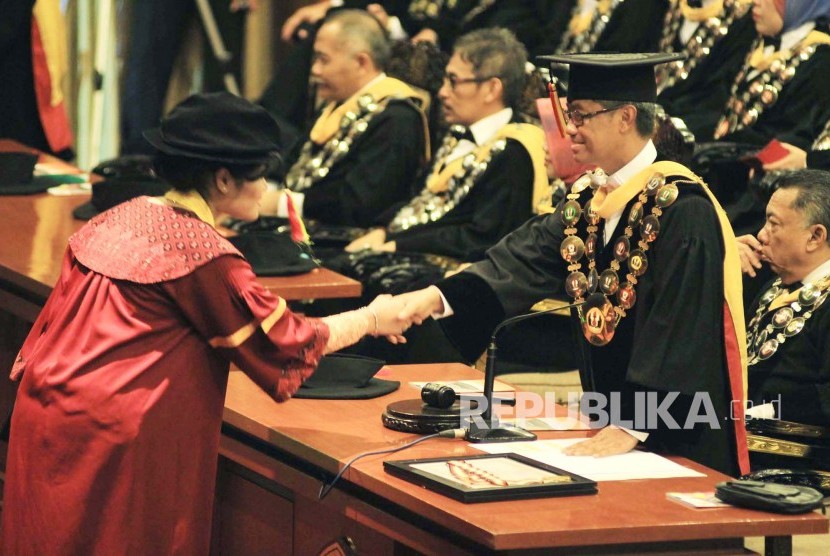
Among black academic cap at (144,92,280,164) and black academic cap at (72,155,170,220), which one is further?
black academic cap at (72,155,170,220)

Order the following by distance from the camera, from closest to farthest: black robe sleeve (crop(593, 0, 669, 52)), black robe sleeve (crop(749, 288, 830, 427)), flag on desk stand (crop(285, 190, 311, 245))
A: black robe sleeve (crop(749, 288, 830, 427))
flag on desk stand (crop(285, 190, 311, 245))
black robe sleeve (crop(593, 0, 669, 52))

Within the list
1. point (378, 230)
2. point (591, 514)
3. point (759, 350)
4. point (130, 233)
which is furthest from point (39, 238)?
point (591, 514)

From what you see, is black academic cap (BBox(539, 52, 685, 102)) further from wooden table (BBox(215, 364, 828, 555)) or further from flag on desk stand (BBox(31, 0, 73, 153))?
flag on desk stand (BBox(31, 0, 73, 153))

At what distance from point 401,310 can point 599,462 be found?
0.72 m

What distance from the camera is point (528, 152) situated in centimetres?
655

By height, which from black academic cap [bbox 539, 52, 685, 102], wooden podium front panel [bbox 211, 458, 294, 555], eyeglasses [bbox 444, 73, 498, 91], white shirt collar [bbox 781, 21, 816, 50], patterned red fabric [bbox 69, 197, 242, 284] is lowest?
wooden podium front panel [bbox 211, 458, 294, 555]

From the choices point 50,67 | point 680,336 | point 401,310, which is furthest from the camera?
point 50,67

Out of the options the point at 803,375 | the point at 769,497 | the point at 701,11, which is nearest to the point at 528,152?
the point at 701,11

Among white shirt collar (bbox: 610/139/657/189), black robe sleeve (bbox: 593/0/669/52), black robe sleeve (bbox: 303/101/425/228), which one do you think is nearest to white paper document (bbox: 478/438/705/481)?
white shirt collar (bbox: 610/139/657/189)

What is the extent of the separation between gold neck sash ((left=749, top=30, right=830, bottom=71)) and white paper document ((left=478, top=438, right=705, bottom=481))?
2880 mm

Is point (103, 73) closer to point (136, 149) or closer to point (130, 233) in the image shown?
point (136, 149)

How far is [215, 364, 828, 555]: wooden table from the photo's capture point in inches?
121

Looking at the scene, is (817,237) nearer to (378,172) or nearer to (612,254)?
(612,254)

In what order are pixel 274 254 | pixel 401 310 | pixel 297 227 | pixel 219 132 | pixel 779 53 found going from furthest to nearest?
pixel 779 53 < pixel 274 254 < pixel 297 227 < pixel 401 310 < pixel 219 132
